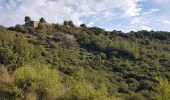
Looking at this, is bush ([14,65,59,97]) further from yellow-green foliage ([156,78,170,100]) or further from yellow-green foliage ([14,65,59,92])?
yellow-green foliage ([156,78,170,100])

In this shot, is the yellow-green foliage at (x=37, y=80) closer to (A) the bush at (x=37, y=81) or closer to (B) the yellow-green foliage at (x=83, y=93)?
(A) the bush at (x=37, y=81)

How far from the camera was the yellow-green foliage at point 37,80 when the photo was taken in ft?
49.2

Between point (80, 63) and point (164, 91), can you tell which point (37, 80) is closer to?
point (164, 91)

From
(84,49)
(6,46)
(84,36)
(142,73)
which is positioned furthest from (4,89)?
(84,36)

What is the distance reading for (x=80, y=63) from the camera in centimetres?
5725

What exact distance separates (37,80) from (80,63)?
42.1 metres

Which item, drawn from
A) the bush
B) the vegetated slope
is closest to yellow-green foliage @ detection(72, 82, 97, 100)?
the vegetated slope

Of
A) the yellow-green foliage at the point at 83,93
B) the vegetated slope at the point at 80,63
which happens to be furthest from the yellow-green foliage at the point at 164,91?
the yellow-green foliage at the point at 83,93

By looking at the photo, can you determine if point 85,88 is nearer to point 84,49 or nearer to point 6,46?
point 6,46

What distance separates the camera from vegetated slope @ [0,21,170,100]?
14969 mm

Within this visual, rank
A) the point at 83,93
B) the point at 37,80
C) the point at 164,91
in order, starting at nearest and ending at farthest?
the point at 83,93, the point at 164,91, the point at 37,80

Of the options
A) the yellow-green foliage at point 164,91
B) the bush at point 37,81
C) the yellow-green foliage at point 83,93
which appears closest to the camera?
the yellow-green foliage at point 83,93

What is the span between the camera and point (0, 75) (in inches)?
638

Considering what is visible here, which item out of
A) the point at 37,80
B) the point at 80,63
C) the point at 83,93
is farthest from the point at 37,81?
the point at 80,63
